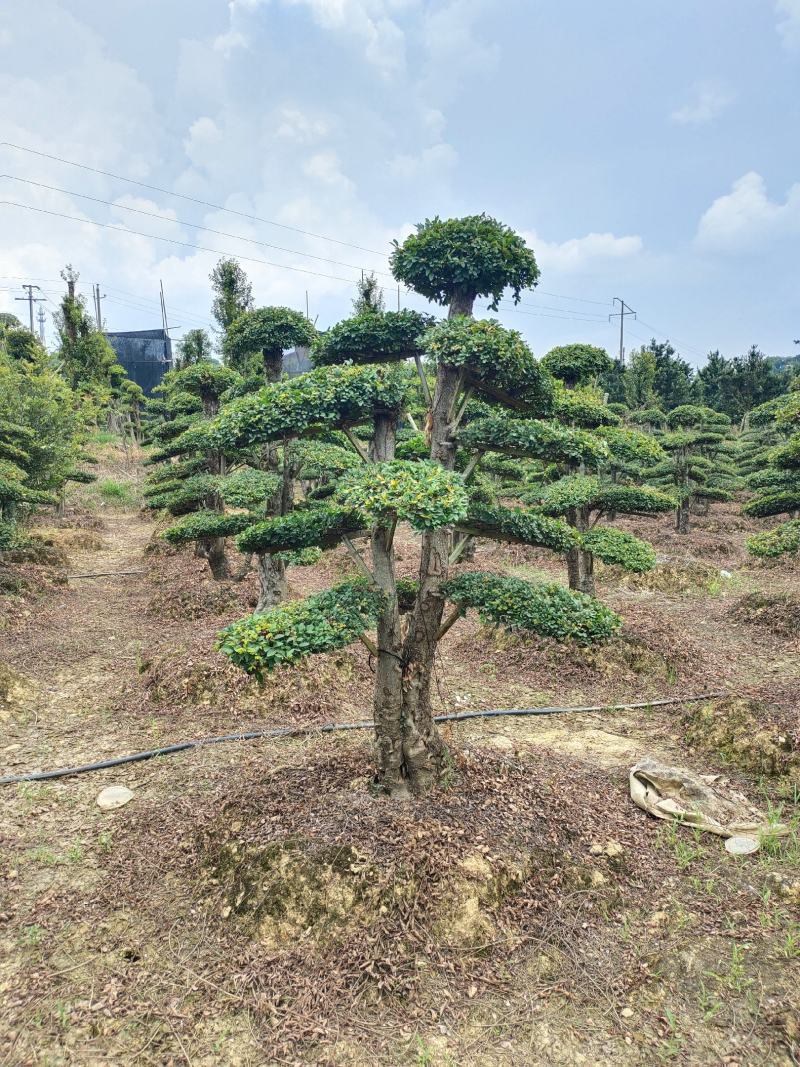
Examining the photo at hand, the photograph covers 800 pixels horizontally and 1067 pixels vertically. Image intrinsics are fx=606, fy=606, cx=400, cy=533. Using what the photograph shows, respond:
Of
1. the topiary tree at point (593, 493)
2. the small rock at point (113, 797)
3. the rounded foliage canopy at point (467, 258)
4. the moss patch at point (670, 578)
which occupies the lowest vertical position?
the small rock at point (113, 797)

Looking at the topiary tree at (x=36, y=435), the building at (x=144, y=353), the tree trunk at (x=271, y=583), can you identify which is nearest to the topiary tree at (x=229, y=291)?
the topiary tree at (x=36, y=435)

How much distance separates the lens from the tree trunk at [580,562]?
34.9ft

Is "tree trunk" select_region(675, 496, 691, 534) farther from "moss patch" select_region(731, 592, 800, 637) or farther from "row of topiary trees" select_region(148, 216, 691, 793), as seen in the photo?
"row of topiary trees" select_region(148, 216, 691, 793)

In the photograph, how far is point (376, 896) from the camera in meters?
3.95

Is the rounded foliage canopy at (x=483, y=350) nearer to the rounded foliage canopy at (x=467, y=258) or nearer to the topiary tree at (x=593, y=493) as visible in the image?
the rounded foliage canopy at (x=467, y=258)

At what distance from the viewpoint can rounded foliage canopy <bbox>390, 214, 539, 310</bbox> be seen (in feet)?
14.7

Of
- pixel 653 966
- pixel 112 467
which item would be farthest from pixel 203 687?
pixel 112 467

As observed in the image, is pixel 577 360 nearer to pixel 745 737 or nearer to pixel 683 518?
pixel 745 737

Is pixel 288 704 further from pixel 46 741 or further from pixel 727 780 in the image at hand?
pixel 727 780

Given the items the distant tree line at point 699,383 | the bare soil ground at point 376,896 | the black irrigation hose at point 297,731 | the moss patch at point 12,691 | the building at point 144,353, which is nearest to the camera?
the bare soil ground at point 376,896

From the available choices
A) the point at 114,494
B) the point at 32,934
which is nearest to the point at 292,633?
the point at 32,934

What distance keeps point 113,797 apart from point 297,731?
1.90m

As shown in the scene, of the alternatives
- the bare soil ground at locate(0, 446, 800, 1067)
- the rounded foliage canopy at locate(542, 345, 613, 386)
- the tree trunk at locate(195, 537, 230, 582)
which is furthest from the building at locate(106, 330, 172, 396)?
the bare soil ground at locate(0, 446, 800, 1067)

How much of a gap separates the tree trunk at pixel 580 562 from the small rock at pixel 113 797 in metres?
7.66
